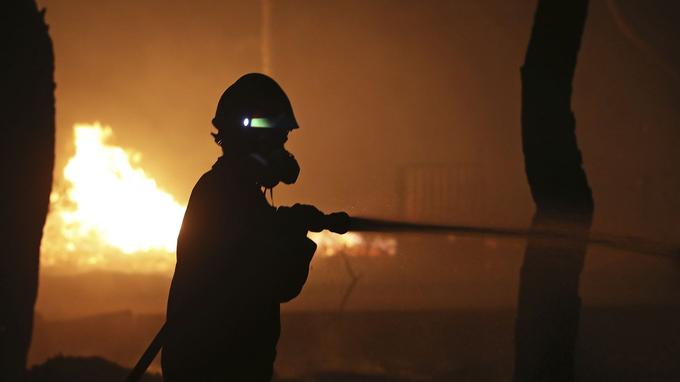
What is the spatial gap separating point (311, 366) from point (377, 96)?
21592 millimetres

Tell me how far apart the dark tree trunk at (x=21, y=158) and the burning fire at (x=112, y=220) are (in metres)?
11.9

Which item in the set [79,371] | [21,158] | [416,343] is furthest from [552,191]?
[79,371]

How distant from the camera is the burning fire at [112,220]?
70.9ft

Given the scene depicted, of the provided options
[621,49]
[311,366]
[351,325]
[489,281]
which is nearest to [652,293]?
[489,281]

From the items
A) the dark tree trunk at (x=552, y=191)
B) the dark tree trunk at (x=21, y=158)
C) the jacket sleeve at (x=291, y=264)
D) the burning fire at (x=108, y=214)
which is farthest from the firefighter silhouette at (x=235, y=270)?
the burning fire at (x=108, y=214)

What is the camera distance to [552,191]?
6379mm

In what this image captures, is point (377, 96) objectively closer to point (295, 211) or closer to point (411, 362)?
point (411, 362)

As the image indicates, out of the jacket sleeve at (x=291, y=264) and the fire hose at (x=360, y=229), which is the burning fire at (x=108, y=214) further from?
the jacket sleeve at (x=291, y=264)

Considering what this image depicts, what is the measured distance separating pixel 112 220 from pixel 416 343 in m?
13.9

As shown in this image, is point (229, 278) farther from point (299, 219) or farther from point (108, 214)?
point (108, 214)

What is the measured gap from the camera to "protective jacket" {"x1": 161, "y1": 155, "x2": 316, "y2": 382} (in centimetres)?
369

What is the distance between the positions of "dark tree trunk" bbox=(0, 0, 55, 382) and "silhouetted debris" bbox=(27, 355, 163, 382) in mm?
1228

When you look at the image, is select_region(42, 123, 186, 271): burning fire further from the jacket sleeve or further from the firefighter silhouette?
the jacket sleeve

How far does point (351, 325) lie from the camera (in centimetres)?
1559
